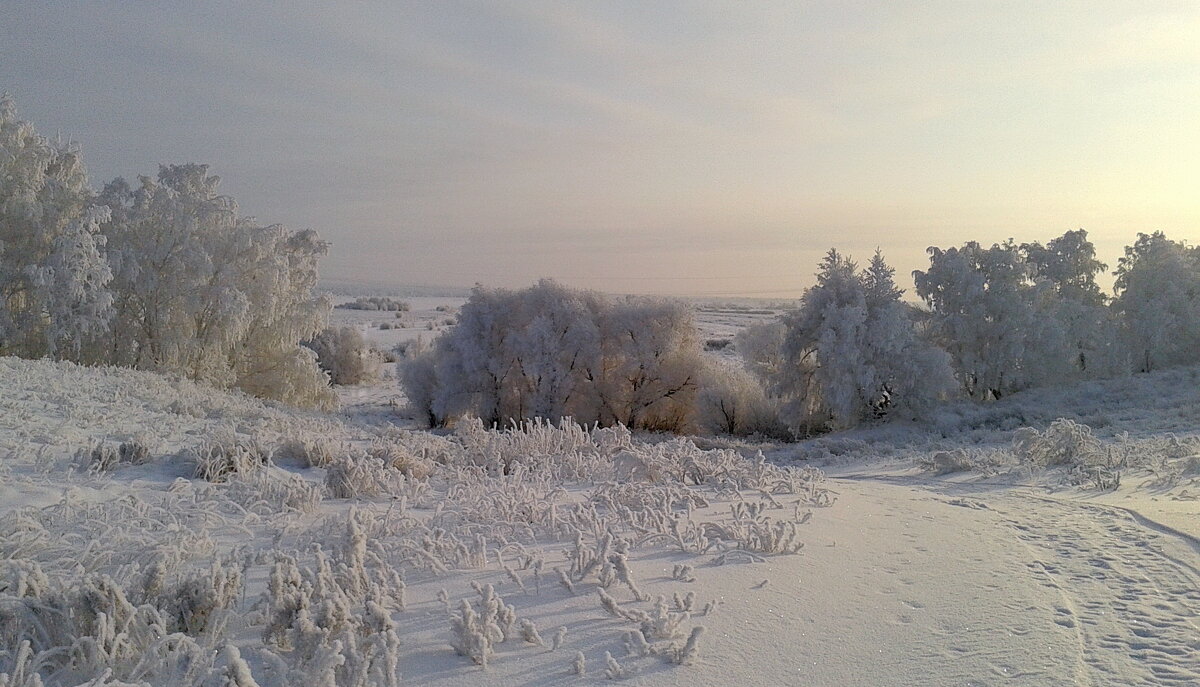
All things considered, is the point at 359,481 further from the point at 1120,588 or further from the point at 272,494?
the point at 1120,588

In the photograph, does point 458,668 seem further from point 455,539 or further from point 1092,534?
point 1092,534

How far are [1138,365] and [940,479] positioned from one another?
16914 mm

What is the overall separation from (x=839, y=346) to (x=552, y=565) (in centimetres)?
1662

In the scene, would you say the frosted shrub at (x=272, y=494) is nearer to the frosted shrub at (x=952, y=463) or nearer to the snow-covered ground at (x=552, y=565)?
the snow-covered ground at (x=552, y=565)

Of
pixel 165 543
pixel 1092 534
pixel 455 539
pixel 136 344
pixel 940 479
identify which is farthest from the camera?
pixel 136 344

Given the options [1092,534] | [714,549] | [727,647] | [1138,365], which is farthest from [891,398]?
[727,647]

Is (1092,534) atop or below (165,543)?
below

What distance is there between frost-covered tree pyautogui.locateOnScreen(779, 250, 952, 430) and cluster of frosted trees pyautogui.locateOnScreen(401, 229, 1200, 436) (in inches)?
1.5

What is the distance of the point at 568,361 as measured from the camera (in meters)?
Answer: 22.0

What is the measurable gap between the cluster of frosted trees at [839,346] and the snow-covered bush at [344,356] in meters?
8.70

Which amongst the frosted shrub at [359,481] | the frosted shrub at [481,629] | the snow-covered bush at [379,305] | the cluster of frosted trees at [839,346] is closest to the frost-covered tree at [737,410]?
the cluster of frosted trees at [839,346]

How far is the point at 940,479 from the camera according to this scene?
9.39 meters

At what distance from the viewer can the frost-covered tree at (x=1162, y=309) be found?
2125cm

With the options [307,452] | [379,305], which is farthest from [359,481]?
[379,305]
